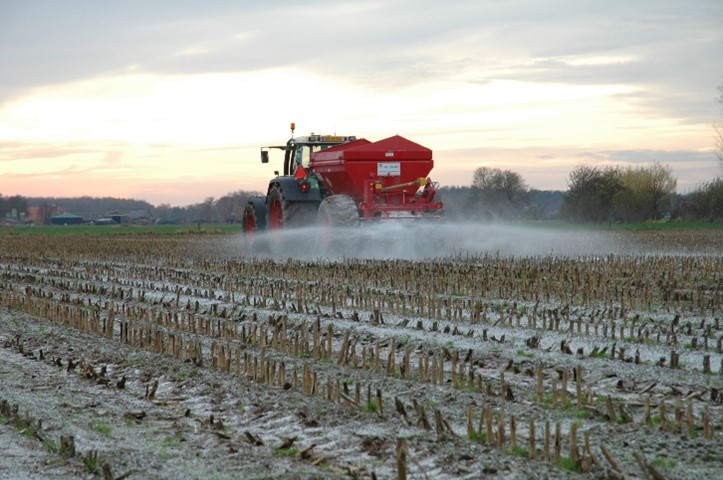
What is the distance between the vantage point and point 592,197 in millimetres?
60344

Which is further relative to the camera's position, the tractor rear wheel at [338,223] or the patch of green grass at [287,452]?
the tractor rear wheel at [338,223]

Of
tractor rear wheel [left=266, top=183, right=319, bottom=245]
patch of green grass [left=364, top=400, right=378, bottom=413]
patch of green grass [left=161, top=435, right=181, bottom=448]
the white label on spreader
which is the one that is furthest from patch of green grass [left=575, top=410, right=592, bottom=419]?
tractor rear wheel [left=266, top=183, right=319, bottom=245]

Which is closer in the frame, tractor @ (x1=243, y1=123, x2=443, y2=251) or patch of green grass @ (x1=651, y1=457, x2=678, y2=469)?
patch of green grass @ (x1=651, y1=457, x2=678, y2=469)

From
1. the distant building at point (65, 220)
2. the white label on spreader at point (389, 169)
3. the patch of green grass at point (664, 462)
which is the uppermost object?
the white label on spreader at point (389, 169)

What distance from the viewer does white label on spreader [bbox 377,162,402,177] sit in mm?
20641

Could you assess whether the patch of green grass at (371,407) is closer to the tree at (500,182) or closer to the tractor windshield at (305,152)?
the tractor windshield at (305,152)

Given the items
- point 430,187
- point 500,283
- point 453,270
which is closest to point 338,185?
point 430,187

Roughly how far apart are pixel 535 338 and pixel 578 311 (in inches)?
108

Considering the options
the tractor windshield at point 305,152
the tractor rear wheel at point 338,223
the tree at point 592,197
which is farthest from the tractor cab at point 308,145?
the tree at point 592,197

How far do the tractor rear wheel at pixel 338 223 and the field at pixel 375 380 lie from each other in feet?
11.5

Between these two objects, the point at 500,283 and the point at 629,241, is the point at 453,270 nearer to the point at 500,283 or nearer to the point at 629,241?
the point at 500,283

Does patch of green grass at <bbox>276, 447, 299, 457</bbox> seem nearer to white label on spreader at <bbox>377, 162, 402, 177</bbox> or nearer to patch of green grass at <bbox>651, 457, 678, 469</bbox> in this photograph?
patch of green grass at <bbox>651, 457, 678, 469</bbox>

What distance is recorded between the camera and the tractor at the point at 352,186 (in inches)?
792

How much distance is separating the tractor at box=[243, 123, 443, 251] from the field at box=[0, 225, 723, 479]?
3.84 meters
